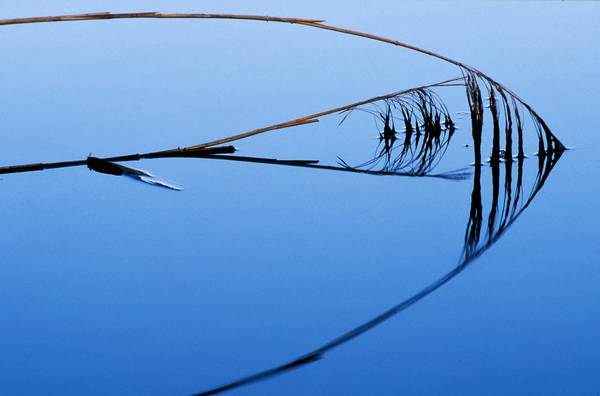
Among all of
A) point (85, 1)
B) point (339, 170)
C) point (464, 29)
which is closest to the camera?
point (339, 170)

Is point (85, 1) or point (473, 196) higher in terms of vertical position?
point (85, 1)

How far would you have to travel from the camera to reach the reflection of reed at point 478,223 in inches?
77.9

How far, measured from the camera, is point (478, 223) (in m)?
2.71

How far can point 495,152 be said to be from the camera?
3.06 meters

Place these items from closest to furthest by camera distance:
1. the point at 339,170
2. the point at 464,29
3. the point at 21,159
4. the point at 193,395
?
the point at 193,395, the point at 339,170, the point at 21,159, the point at 464,29

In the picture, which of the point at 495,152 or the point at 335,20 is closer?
the point at 495,152

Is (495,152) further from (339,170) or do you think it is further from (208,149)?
Result: (208,149)

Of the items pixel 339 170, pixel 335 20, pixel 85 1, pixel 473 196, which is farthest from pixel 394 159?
pixel 85 1

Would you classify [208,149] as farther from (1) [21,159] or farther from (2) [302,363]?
(2) [302,363]

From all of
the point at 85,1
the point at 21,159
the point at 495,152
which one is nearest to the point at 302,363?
the point at 495,152

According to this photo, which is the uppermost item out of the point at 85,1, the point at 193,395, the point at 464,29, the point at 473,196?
the point at 85,1

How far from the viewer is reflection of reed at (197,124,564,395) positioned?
198cm

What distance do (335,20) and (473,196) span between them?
2.97 m

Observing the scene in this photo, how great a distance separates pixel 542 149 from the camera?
3223 millimetres
